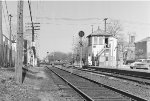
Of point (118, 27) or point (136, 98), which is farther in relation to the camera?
point (118, 27)

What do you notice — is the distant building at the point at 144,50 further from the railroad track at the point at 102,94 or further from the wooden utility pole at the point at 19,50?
the wooden utility pole at the point at 19,50

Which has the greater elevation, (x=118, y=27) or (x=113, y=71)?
(x=118, y=27)

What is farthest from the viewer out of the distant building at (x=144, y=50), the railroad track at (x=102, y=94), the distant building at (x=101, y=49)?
the distant building at (x=144, y=50)

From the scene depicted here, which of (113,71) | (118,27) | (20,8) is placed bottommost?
(113,71)

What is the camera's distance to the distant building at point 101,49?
6994 centimetres

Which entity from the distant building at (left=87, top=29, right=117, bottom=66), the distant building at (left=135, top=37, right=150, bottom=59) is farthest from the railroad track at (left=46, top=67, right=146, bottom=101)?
the distant building at (left=135, top=37, right=150, bottom=59)

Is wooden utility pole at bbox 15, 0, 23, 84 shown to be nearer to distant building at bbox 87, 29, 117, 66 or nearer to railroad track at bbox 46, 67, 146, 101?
railroad track at bbox 46, 67, 146, 101

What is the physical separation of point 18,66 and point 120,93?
6000 mm

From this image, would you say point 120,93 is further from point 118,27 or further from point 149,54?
point 149,54

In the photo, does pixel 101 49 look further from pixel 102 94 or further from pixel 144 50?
pixel 102 94


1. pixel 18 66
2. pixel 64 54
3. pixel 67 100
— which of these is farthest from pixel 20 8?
pixel 64 54

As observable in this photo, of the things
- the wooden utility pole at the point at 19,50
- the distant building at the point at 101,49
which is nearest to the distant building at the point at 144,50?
the distant building at the point at 101,49

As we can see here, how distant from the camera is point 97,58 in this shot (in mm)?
70438

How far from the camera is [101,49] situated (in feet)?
243
